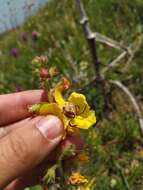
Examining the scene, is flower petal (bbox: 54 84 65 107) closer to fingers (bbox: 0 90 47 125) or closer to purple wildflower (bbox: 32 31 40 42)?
fingers (bbox: 0 90 47 125)

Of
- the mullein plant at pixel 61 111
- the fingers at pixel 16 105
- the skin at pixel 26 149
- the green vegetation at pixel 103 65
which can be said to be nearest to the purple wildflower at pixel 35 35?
the green vegetation at pixel 103 65

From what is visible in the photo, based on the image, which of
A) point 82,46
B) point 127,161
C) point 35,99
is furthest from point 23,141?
point 82,46

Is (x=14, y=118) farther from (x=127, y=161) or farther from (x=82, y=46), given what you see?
(x=82, y=46)

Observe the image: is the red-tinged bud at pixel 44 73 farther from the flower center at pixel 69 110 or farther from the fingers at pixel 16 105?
the fingers at pixel 16 105

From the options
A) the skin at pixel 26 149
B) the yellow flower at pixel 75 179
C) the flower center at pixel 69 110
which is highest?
the flower center at pixel 69 110

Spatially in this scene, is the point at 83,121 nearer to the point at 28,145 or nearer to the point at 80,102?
the point at 80,102

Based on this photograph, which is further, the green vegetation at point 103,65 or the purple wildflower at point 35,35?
the purple wildflower at point 35,35
